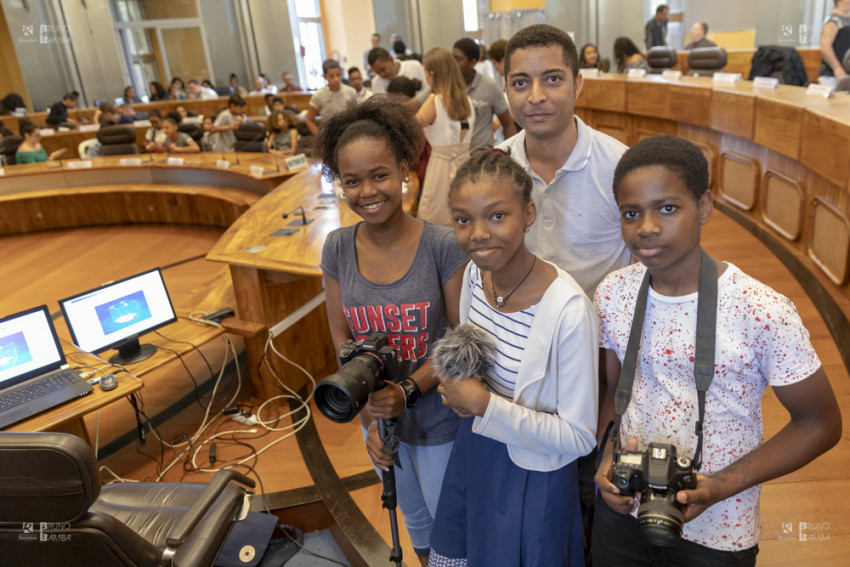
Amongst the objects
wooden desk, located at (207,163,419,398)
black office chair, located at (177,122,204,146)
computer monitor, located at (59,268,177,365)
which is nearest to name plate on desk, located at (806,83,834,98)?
wooden desk, located at (207,163,419,398)

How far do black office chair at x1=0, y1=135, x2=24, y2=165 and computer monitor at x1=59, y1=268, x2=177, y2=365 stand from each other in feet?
22.4

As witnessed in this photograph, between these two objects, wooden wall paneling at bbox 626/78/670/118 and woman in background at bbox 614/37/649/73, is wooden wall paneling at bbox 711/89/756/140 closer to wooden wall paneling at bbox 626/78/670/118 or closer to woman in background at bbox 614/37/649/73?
wooden wall paneling at bbox 626/78/670/118

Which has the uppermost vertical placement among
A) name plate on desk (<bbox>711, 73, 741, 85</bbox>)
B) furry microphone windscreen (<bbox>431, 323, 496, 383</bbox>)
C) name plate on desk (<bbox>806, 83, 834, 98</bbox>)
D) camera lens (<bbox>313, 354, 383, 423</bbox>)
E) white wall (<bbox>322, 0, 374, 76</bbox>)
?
white wall (<bbox>322, 0, 374, 76</bbox>)

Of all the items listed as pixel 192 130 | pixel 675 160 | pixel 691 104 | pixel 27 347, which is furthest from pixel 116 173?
pixel 675 160

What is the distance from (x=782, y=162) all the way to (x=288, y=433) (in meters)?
3.35

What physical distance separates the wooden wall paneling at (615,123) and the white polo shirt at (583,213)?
17.9ft

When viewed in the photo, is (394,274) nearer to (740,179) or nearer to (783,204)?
(783,204)

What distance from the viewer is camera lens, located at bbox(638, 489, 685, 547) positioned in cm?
93

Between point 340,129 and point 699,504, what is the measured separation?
1.08 meters

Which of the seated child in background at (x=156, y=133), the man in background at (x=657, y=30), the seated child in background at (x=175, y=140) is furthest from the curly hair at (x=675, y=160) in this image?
the man in background at (x=657, y=30)

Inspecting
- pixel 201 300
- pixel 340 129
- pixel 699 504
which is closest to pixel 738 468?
pixel 699 504

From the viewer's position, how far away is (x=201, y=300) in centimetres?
339

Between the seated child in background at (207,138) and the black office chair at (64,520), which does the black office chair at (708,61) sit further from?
the black office chair at (64,520)

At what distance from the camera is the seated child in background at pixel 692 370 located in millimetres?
973
